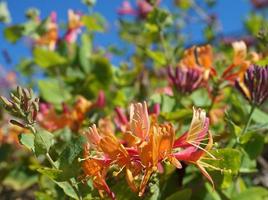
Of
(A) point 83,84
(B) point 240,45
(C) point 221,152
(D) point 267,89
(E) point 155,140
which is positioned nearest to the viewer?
(E) point 155,140

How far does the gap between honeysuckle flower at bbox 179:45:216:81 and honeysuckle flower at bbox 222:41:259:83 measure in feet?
0.16

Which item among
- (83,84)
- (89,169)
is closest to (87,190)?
(89,169)

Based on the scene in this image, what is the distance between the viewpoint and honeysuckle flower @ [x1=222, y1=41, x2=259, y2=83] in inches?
53.7

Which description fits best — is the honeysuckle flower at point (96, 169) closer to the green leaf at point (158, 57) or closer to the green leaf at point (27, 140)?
the green leaf at point (27, 140)

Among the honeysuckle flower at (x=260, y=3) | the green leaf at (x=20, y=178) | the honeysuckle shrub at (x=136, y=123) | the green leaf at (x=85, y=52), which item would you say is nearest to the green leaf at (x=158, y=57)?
the honeysuckle shrub at (x=136, y=123)

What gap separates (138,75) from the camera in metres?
2.09

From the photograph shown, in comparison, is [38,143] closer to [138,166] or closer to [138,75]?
[138,166]

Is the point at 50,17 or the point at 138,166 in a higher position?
the point at 50,17

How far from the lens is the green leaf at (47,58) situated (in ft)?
6.69

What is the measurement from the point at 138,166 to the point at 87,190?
137 millimetres

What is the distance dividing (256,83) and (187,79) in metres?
0.28

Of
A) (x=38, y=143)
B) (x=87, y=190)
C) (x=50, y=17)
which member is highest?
(x=50, y=17)

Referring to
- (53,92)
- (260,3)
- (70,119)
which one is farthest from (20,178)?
(260,3)

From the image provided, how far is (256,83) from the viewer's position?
45.2 inches
